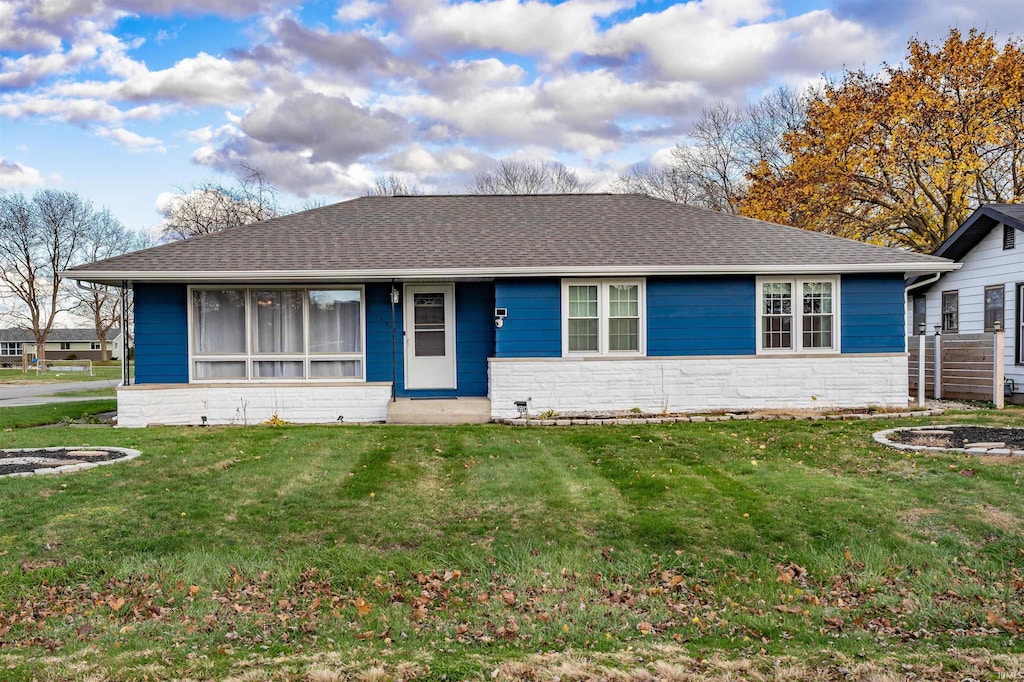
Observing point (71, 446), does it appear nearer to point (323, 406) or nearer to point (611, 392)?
point (323, 406)

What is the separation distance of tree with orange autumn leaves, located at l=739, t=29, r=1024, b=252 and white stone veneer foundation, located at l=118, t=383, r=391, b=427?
18.0 metres

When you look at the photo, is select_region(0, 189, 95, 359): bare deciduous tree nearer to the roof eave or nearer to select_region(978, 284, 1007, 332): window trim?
the roof eave

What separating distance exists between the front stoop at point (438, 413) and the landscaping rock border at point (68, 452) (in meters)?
4.04

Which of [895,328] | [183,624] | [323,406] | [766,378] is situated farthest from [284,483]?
[895,328]

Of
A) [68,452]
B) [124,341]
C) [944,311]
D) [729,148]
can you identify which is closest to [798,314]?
[944,311]

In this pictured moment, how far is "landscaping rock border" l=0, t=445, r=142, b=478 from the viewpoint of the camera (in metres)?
7.37

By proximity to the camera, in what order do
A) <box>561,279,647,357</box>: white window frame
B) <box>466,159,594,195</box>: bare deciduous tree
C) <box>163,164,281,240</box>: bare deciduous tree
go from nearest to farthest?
<box>561,279,647,357</box>: white window frame < <box>163,164,281,240</box>: bare deciduous tree < <box>466,159,594,195</box>: bare deciduous tree

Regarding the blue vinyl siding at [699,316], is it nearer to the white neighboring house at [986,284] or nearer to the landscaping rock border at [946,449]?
the landscaping rock border at [946,449]

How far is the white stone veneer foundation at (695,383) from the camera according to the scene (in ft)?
39.0

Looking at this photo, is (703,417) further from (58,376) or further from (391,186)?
(58,376)

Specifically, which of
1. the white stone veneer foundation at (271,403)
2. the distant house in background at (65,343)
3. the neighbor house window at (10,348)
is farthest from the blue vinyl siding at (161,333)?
the neighbor house window at (10,348)

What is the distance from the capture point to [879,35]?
854 inches

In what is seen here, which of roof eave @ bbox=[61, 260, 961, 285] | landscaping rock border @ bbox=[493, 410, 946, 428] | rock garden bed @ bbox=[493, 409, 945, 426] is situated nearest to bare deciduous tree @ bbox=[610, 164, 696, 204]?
roof eave @ bbox=[61, 260, 961, 285]

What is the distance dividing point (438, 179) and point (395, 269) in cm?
2864
